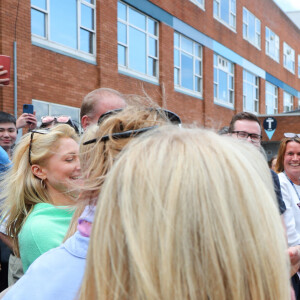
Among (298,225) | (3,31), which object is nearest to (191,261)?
(298,225)

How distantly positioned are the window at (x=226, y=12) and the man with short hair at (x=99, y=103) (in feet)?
56.8

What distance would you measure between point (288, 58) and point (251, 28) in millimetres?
7171

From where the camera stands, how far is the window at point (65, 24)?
10.2 metres

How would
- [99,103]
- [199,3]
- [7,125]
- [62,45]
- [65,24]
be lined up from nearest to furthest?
[99,103], [7,125], [62,45], [65,24], [199,3]

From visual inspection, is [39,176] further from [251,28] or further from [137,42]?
[251,28]

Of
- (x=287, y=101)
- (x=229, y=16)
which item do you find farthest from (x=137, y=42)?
(x=287, y=101)

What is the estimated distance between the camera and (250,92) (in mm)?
23547

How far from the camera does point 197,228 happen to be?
88 centimetres

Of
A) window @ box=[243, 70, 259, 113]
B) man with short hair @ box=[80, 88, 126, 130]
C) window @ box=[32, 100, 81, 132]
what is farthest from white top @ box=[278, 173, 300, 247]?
window @ box=[243, 70, 259, 113]

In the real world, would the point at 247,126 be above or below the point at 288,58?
below

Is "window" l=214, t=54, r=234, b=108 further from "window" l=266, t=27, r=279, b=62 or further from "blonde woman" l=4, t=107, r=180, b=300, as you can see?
"blonde woman" l=4, t=107, r=180, b=300

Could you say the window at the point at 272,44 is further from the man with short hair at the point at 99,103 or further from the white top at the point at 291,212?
the man with short hair at the point at 99,103

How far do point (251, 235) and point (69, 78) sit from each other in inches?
416

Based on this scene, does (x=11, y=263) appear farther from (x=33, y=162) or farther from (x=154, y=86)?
(x=154, y=86)
